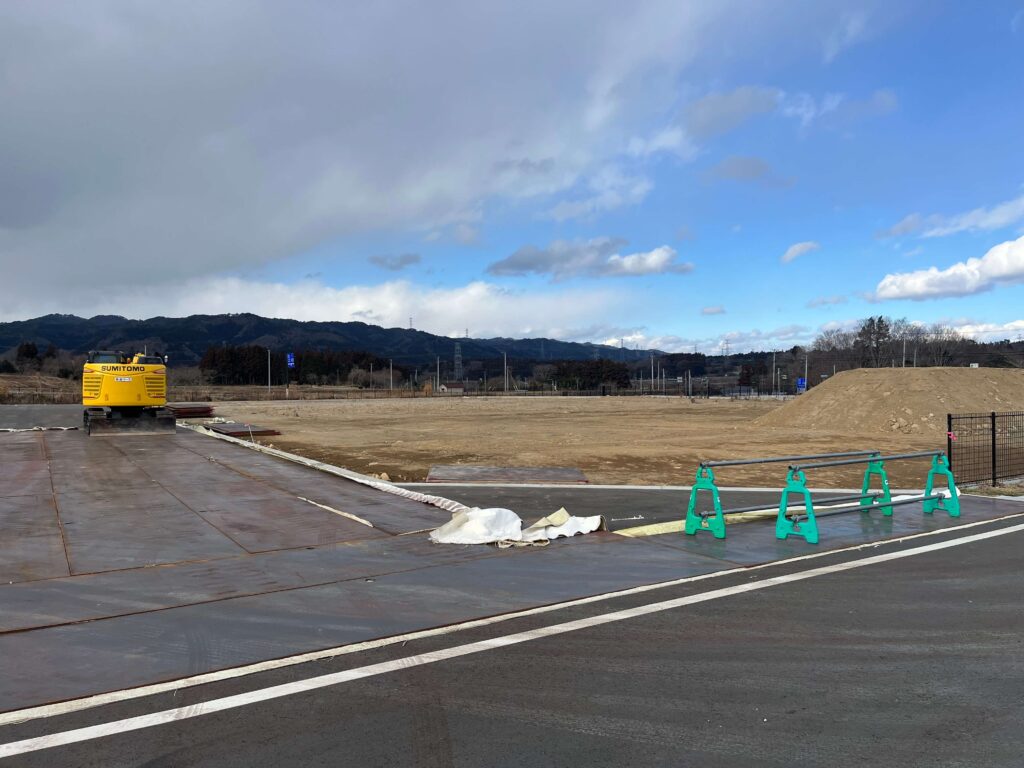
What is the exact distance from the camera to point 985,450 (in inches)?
886

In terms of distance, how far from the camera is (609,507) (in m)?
11.3

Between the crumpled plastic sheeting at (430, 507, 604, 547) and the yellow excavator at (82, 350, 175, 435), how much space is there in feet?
60.5

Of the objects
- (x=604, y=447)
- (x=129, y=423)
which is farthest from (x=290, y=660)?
(x=129, y=423)

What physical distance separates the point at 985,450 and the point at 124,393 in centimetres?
2856

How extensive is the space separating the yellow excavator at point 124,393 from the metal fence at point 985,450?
23.3 metres

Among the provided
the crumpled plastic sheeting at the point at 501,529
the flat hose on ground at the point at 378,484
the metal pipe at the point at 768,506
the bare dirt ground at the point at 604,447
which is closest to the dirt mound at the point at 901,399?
the bare dirt ground at the point at 604,447

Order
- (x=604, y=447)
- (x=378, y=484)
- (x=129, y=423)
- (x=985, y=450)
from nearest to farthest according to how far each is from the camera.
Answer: (x=378, y=484) < (x=985, y=450) < (x=604, y=447) < (x=129, y=423)

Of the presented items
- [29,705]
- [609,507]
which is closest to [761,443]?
[609,507]

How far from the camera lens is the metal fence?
15.5m

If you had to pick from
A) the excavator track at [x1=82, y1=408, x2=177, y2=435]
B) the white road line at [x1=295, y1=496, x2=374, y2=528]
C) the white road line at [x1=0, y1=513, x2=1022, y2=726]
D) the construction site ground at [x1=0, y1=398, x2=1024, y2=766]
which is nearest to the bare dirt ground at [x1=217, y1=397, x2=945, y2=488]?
the white road line at [x1=295, y1=496, x2=374, y2=528]

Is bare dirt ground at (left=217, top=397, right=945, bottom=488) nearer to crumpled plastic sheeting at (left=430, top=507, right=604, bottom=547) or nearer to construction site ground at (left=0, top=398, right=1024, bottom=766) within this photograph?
crumpled plastic sheeting at (left=430, top=507, right=604, bottom=547)

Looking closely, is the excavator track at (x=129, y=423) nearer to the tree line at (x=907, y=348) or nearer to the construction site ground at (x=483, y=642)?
the construction site ground at (x=483, y=642)

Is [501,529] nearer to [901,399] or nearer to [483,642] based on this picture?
[483,642]

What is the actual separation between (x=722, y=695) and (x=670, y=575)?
2984 millimetres
